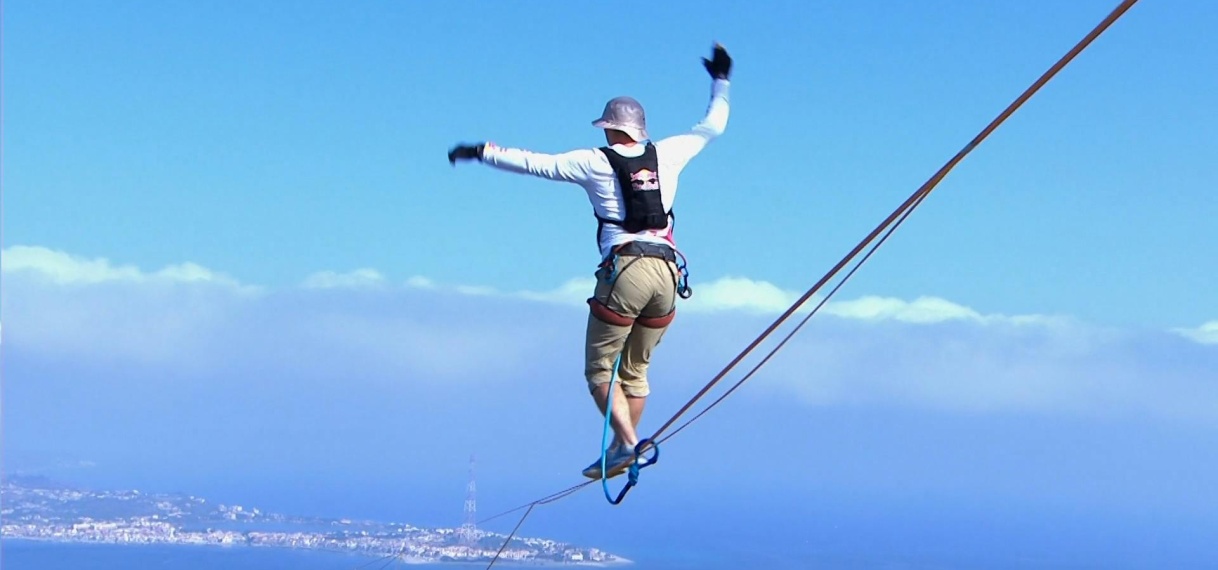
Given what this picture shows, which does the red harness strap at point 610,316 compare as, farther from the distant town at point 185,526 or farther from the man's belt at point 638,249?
the distant town at point 185,526

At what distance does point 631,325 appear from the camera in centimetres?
829

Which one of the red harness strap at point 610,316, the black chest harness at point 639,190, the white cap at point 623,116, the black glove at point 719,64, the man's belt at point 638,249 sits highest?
the black glove at point 719,64

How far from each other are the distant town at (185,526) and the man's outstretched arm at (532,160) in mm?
56661

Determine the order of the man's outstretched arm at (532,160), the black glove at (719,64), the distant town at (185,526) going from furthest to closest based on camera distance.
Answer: the distant town at (185,526) → the black glove at (719,64) → the man's outstretched arm at (532,160)

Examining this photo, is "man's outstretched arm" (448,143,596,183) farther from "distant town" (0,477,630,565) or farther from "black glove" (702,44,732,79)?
"distant town" (0,477,630,565)

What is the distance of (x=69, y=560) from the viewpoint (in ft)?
316

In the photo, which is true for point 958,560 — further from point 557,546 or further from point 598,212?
point 598,212

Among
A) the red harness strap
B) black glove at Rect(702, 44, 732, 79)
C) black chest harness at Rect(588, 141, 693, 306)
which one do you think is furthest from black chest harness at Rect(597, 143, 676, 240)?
black glove at Rect(702, 44, 732, 79)

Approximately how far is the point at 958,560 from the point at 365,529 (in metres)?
67.7

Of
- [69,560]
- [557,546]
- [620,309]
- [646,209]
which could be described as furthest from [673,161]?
[69,560]

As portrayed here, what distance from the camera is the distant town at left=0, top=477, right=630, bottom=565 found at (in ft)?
270

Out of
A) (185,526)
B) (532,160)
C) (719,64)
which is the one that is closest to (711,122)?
(719,64)

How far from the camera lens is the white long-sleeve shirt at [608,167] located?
7636 millimetres

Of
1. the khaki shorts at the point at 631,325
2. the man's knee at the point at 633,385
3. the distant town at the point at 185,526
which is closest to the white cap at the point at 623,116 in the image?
the khaki shorts at the point at 631,325
